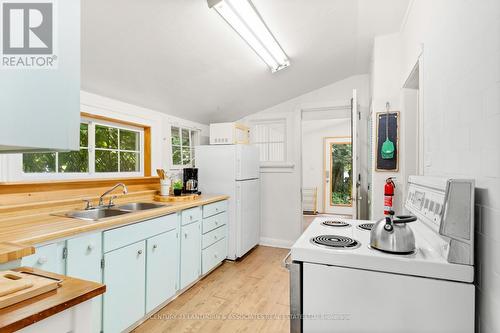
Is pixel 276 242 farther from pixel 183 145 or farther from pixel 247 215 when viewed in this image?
pixel 183 145

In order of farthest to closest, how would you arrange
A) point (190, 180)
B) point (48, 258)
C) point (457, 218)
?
1. point (190, 180)
2. point (48, 258)
3. point (457, 218)

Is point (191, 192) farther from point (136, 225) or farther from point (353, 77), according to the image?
point (353, 77)

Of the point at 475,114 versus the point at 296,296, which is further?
the point at 296,296

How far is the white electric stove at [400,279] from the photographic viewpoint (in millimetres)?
958

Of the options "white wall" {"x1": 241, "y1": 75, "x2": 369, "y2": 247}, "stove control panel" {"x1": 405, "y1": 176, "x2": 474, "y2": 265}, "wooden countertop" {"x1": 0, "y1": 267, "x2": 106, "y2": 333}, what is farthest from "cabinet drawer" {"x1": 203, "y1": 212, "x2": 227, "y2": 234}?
"stove control panel" {"x1": 405, "y1": 176, "x2": 474, "y2": 265}

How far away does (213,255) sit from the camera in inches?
123

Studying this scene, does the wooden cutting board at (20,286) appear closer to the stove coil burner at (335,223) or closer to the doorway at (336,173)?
the stove coil burner at (335,223)

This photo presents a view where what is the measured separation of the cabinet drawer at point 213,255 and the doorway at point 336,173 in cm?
442

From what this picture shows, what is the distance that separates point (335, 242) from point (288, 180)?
2877 mm

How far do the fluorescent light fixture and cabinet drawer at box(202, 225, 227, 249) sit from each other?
2.01 meters

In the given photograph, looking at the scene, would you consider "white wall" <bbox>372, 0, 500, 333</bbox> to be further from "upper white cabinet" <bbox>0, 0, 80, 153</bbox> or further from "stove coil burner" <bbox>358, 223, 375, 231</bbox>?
"upper white cabinet" <bbox>0, 0, 80, 153</bbox>

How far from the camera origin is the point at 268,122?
435 cm

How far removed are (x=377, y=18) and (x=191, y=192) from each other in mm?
2736

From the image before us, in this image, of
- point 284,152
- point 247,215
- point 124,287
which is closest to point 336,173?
point 284,152
